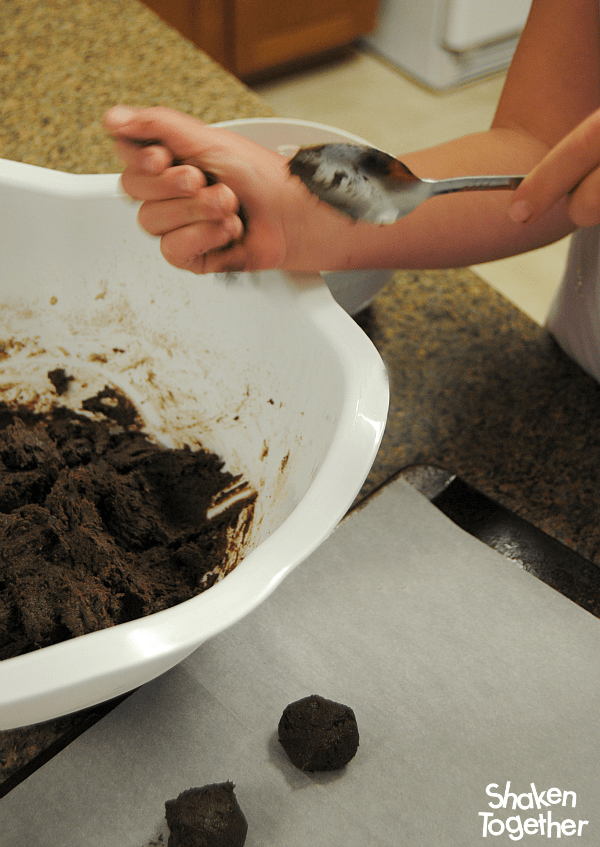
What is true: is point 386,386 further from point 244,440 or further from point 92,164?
point 92,164

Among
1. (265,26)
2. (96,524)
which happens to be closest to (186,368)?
(96,524)

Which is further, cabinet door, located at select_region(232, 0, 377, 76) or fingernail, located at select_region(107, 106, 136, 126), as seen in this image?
cabinet door, located at select_region(232, 0, 377, 76)

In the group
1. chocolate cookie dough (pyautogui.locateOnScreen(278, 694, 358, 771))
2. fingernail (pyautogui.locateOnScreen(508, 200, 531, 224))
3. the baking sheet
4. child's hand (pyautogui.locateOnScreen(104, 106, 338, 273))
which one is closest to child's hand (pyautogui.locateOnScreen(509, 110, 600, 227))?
fingernail (pyautogui.locateOnScreen(508, 200, 531, 224))

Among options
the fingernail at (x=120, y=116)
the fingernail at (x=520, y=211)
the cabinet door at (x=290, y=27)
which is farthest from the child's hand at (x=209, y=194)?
the cabinet door at (x=290, y=27)

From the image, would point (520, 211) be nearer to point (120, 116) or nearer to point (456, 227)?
point (456, 227)

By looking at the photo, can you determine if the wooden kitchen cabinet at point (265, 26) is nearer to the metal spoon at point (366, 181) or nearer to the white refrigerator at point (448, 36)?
the white refrigerator at point (448, 36)

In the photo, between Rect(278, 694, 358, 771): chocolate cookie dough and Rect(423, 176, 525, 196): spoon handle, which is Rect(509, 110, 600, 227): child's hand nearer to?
Rect(423, 176, 525, 196): spoon handle
